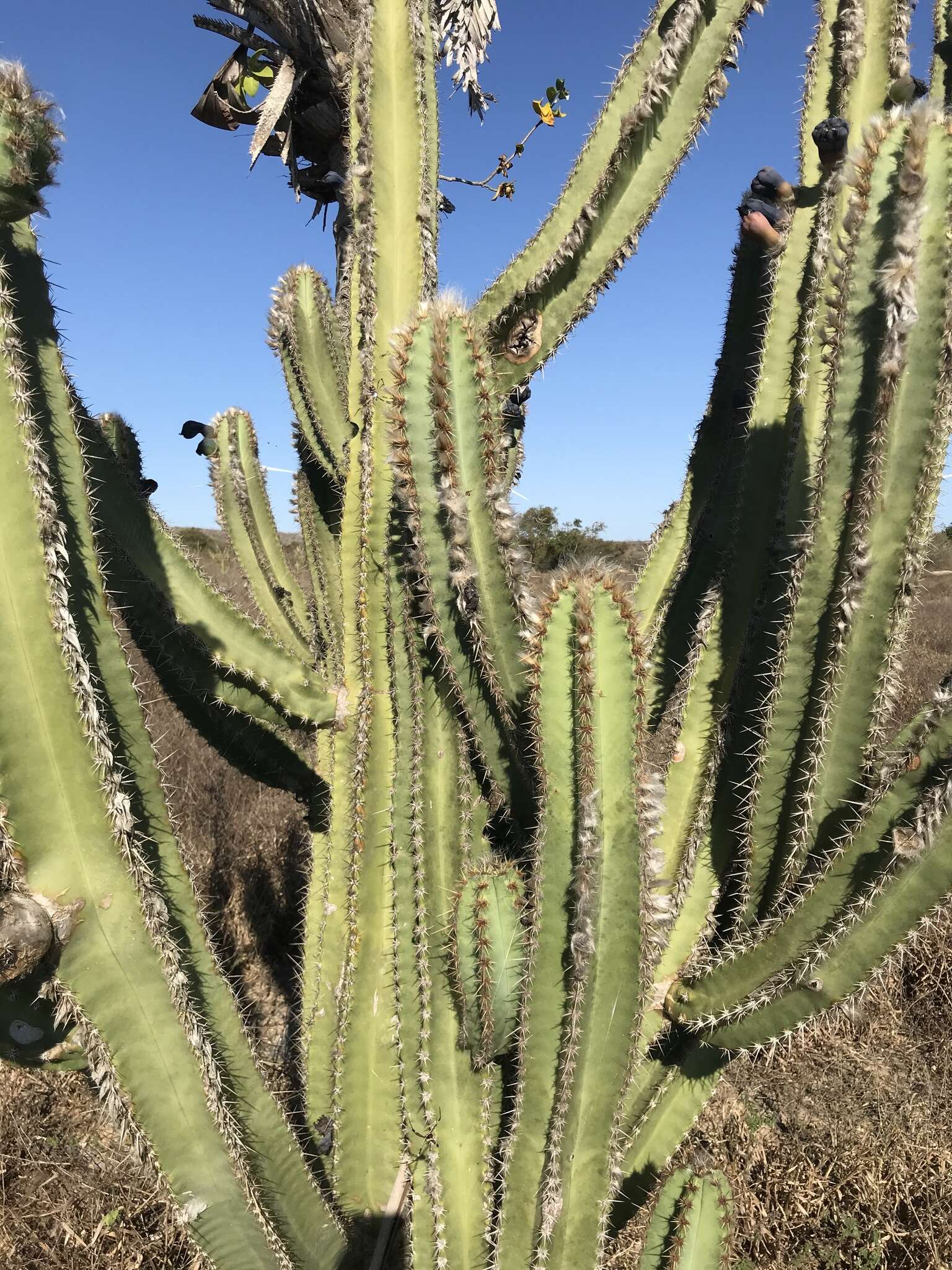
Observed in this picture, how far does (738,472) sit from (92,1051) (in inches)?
69.7

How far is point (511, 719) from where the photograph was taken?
64.6 inches

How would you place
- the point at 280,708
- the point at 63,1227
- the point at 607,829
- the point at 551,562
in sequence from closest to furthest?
1. the point at 607,829
2. the point at 280,708
3. the point at 63,1227
4. the point at 551,562

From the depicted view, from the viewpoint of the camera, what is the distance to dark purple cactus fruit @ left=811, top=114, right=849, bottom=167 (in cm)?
170

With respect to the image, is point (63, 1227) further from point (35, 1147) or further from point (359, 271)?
point (359, 271)

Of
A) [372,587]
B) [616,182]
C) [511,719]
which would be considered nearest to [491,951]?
[511,719]

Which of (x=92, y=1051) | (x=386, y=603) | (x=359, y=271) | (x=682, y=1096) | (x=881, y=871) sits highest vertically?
(x=359, y=271)

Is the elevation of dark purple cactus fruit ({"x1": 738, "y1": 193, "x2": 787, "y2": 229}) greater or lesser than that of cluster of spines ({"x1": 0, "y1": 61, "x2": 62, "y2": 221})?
greater

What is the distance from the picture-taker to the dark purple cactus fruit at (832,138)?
1697mm

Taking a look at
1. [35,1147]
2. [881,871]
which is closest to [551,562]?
[35,1147]

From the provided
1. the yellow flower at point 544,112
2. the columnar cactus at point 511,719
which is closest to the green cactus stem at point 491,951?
the columnar cactus at point 511,719

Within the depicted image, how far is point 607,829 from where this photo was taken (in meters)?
1.34

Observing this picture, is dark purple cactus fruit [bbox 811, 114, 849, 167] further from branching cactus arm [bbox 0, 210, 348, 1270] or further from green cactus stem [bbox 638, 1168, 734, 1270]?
green cactus stem [bbox 638, 1168, 734, 1270]

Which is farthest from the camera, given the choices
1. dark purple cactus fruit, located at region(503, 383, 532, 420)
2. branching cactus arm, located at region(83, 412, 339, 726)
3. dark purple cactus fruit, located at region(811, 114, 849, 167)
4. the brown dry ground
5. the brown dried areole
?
the brown dry ground

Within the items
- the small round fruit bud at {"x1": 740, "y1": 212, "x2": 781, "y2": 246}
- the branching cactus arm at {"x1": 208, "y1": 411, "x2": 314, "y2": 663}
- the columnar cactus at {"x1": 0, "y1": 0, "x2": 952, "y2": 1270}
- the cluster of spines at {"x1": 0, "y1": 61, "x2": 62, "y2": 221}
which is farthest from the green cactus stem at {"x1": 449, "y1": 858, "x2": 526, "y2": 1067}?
the branching cactus arm at {"x1": 208, "y1": 411, "x2": 314, "y2": 663}
